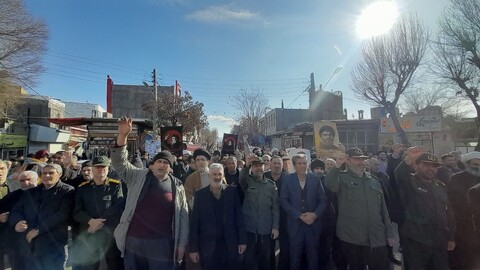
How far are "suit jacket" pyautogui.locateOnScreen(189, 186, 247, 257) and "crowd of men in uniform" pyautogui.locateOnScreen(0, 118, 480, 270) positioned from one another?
1cm

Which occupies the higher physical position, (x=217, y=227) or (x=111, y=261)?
(x=217, y=227)

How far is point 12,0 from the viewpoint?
14.8 meters

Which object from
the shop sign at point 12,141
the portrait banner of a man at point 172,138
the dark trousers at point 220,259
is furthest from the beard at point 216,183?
the shop sign at point 12,141

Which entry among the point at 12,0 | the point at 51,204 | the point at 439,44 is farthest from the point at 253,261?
the point at 439,44

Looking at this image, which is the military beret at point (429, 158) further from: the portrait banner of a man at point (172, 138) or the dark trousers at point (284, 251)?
the portrait banner of a man at point (172, 138)

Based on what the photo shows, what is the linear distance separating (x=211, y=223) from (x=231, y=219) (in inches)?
11.2

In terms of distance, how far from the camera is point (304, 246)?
13.5ft

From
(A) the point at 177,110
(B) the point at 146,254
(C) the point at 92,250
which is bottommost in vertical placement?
(C) the point at 92,250

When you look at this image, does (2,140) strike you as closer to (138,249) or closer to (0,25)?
(0,25)

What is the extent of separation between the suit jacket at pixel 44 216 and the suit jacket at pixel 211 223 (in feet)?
5.79

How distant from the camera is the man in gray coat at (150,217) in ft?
11.0

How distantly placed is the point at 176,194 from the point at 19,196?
7.39ft

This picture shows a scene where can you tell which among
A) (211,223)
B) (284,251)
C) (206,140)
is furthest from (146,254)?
(206,140)

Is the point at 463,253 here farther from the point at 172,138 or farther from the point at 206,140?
the point at 206,140
